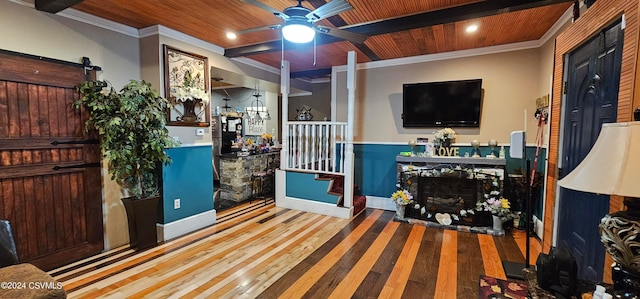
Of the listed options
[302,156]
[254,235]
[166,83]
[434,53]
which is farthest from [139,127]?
[434,53]

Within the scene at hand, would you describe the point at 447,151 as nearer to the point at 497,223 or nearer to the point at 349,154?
the point at 497,223

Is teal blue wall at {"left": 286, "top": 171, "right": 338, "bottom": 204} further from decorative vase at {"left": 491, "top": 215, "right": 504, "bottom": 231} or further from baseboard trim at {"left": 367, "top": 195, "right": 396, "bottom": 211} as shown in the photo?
decorative vase at {"left": 491, "top": 215, "right": 504, "bottom": 231}

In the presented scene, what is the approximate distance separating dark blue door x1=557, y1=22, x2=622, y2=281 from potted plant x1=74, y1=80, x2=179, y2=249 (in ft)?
12.4

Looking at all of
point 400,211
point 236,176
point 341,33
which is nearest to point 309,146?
point 236,176

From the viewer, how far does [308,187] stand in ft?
15.2

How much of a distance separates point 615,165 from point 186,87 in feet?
12.7

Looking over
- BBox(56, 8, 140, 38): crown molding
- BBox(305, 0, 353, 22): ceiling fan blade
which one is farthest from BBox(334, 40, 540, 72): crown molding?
BBox(56, 8, 140, 38): crown molding

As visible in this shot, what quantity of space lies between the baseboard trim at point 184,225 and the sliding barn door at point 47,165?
61 cm

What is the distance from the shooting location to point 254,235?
3.55 meters

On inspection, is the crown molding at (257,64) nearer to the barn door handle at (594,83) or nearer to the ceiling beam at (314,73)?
the ceiling beam at (314,73)

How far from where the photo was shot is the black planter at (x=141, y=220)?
3.09 m

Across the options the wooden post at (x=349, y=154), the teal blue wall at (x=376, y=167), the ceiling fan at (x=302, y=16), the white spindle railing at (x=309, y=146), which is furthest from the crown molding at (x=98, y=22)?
the teal blue wall at (x=376, y=167)

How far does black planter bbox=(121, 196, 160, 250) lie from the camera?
3092mm

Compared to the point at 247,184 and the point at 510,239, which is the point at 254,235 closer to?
the point at 247,184
